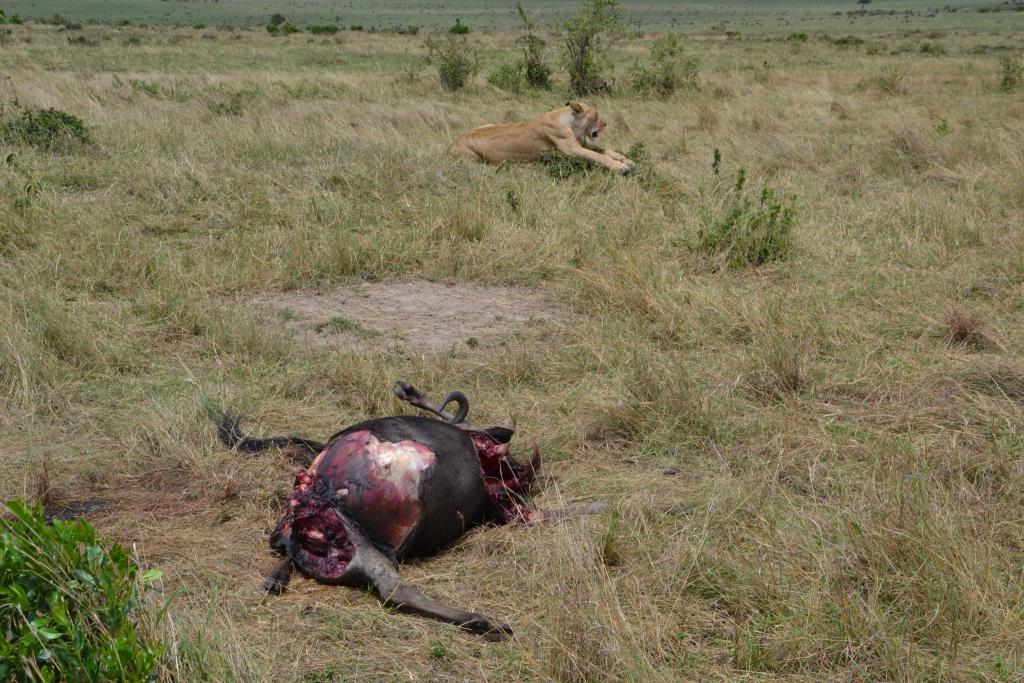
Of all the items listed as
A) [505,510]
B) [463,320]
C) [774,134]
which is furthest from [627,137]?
[505,510]

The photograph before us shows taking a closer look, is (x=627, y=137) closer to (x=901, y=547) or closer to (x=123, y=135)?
(x=123, y=135)

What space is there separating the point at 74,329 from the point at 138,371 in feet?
1.43

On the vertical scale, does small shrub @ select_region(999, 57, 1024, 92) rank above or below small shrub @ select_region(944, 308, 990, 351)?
above

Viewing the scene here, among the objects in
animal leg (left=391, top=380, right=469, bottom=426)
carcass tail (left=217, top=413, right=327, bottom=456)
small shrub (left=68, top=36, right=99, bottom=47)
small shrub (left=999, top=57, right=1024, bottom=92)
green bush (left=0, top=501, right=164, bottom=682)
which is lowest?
carcass tail (left=217, top=413, right=327, bottom=456)

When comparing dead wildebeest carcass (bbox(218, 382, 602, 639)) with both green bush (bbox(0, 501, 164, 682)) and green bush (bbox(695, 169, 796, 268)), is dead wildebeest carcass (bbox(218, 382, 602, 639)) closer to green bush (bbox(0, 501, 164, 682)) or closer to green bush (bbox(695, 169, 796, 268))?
green bush (bbox(0, 501, 164, 682))

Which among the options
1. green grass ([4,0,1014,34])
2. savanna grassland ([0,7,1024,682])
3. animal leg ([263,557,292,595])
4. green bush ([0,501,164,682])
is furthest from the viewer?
green grass ([4,0,1014,34])

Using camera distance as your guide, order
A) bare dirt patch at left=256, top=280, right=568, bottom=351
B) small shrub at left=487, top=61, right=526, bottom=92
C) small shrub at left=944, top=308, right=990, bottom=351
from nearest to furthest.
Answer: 1. small shrub at left=944, top=308, right=990, bottom=351
2. bare dirt patch at left=256, top=280, right=568, bottom=351
3. small shrub at left=487, top=61, right=526, bottom=92

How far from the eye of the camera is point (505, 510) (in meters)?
3.87

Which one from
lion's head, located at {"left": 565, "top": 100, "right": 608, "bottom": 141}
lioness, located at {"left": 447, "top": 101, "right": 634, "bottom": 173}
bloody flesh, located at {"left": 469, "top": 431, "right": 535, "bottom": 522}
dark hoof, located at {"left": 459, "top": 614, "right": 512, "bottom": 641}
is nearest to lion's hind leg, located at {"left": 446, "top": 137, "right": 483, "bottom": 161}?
lioness, located at {"left": 447, "top": 101, "right": 634, "bottom": 173}

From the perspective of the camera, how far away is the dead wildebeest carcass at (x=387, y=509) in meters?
3.37

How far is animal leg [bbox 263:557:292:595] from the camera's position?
3.34 m

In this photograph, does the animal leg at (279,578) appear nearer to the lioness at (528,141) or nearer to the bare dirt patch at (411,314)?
the bare dirt patch at (411,314)

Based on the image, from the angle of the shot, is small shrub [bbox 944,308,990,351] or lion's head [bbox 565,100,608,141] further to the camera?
lion's head [bbox 565,100,608,141]

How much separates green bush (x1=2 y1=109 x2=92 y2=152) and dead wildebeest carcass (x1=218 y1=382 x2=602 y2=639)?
7.51 metres
